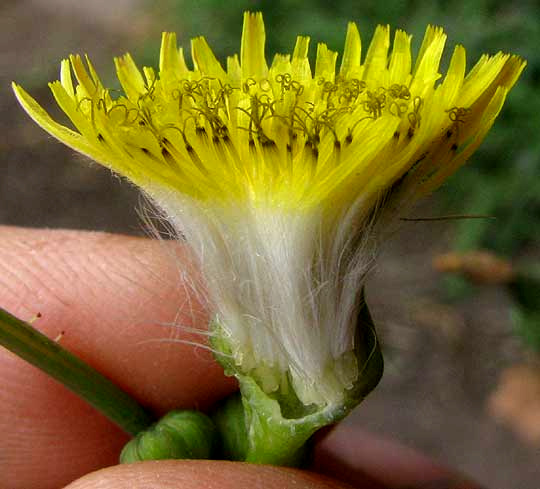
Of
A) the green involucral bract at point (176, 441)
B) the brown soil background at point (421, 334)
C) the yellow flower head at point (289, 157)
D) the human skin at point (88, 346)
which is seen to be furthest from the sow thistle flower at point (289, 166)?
the brown soil background at point (421, 334)

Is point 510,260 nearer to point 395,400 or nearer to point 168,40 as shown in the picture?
point 395,400

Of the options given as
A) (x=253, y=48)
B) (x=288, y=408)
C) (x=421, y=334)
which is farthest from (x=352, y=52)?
(x=421, y=334)

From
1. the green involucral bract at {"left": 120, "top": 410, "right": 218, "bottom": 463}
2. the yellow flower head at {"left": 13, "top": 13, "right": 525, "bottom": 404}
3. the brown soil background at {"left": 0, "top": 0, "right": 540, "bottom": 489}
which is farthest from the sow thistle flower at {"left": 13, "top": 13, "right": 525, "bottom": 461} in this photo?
the brown soil background at {"left": 0, "top": 0, "right": 540, "bottom": 489}

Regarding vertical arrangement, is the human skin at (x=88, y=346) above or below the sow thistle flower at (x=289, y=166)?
below

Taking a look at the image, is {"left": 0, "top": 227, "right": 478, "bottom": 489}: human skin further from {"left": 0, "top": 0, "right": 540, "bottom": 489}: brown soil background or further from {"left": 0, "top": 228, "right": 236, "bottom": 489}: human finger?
{"left": 0, "top": 0, "right": 540, "bottom": 489}: brown soil background

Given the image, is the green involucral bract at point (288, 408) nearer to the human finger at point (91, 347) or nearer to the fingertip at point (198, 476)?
the fingertip at point (198, 476)

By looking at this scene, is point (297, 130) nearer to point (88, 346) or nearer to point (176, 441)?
point (176, 441)
